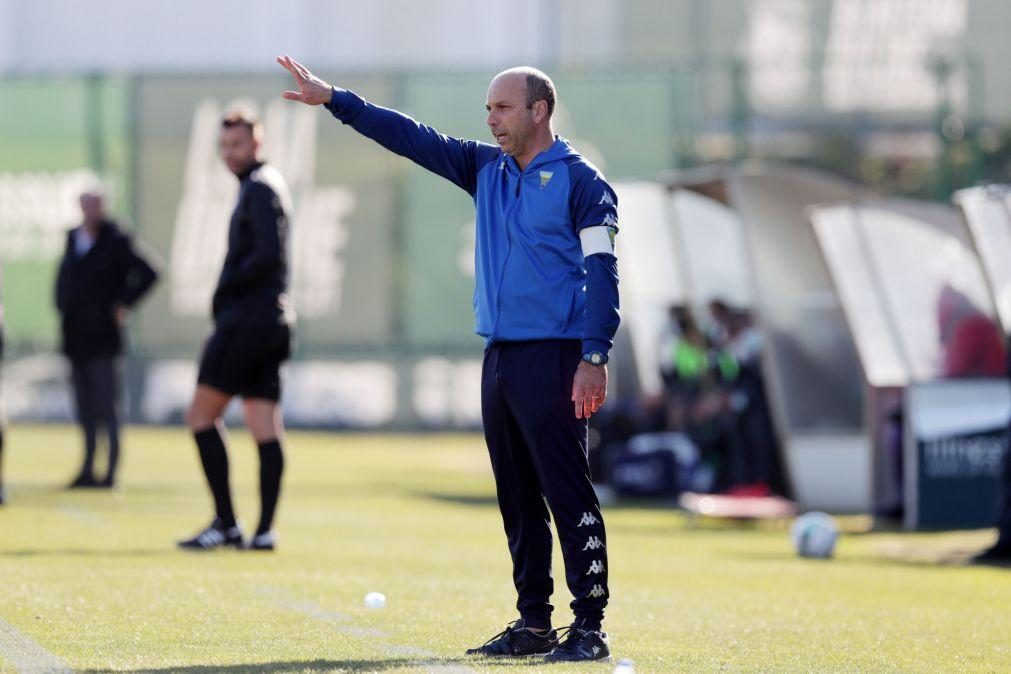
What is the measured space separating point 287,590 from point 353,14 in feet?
148

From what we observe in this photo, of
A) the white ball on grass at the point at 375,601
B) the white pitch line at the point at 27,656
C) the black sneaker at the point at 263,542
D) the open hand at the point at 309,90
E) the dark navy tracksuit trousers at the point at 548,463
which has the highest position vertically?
the open hand at the point at 309,90

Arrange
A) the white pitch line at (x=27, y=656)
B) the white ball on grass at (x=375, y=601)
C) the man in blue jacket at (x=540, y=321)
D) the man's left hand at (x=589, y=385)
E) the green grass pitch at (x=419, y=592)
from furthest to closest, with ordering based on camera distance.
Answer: the white ball on grass at (x=375, y=601) → the green grass pitch at (x=419, y=592) → the man in blue jacket at (x=540, y=321) → the man's left hand at (x=589, y=385) → the white pitch line at (x=27, y=656)

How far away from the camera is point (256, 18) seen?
5288cm

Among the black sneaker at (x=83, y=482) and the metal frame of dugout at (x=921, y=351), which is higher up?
the metal frame of dugout at (x=921, y=351)

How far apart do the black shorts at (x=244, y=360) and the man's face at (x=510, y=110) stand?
4.01 m

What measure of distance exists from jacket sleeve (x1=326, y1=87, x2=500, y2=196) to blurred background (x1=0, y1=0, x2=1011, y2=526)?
7481mm

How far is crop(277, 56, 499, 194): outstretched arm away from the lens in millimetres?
7441

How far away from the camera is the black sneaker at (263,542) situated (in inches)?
440

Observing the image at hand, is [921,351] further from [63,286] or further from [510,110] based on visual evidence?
[510,110]

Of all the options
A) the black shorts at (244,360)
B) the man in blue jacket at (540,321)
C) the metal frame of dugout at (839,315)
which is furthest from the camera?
the metal frame of dugout at (839,315)

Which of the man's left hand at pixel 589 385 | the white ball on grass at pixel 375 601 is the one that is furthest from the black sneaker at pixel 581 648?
the white ball on grass at pixel 375 601

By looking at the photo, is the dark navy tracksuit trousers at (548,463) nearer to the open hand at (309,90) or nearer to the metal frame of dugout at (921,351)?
the open hand at (309,90)

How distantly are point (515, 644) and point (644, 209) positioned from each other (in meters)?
16.2

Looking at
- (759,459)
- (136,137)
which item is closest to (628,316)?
(759,459)
